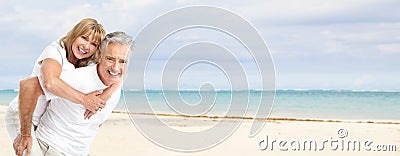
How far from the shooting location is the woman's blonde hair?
280cm

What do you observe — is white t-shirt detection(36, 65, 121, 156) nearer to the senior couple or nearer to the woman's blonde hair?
the senior couple

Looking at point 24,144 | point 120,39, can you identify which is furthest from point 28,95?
point 120,39

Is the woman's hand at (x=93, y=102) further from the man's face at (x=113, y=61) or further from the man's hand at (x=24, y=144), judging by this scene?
the man's hand at (x=24, y=144)

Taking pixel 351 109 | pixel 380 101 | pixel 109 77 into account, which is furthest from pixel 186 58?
pixel 380 101

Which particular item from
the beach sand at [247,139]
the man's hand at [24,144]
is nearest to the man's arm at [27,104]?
the man's hand at [24,144]

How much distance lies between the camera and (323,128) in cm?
980

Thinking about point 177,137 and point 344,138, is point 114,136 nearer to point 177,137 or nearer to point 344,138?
point 177,137

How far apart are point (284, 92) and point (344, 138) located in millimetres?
19946

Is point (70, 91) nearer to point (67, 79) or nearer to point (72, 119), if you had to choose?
point (67, 79)

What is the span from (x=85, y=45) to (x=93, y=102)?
29cm

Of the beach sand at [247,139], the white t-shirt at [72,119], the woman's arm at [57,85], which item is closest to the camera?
the woman's arm at [57,85]

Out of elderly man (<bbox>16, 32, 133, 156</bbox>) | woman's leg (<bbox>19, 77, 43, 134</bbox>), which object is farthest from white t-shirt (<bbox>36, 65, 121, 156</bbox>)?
woman's leg (<bbox>19, 77, 43, 134</bbox>)

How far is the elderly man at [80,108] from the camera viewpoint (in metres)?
2.71

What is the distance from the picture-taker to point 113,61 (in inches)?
106
